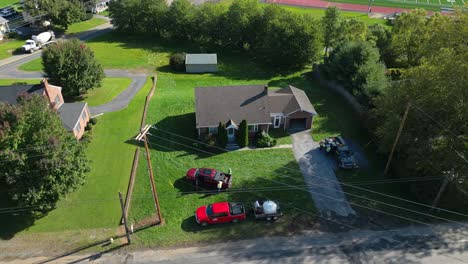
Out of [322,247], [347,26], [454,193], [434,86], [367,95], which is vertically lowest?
[322,247]

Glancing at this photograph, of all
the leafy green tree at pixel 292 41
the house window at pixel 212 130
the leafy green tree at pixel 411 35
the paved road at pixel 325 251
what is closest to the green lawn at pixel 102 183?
the paved road at pixel 325 251

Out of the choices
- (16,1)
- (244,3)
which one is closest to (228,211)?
(244,3)

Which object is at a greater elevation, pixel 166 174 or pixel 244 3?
pixel 244 3

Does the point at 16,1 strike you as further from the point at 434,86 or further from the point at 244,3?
the point at 434,86

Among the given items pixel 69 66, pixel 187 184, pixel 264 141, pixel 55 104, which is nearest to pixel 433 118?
pixel 264 141

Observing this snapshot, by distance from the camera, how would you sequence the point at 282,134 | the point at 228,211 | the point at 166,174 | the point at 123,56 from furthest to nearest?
1. the point at 123,56
2. the point at 282,134
3. the point at 166,174
4. the point at 228,211

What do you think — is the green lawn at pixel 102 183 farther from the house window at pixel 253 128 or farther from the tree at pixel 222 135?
the house window at pixel 253 128
